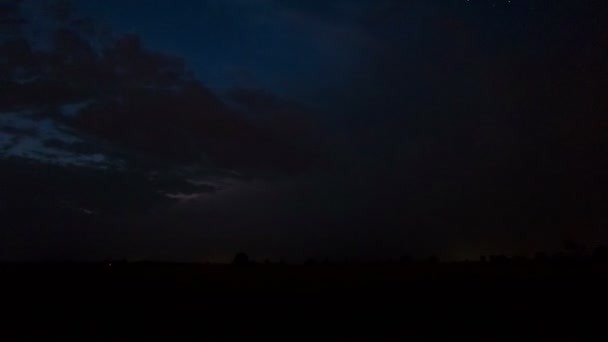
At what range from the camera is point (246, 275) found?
54031mm

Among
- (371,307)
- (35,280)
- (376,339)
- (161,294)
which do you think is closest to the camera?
(376,339)

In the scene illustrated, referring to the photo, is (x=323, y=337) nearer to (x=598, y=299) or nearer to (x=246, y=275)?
(x=598, y=299)

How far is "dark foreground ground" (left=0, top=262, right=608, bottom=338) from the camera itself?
102 ft

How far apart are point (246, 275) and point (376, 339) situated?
85.0 feet

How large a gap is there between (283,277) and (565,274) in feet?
58.0

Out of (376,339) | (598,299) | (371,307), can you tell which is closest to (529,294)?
(598,299)

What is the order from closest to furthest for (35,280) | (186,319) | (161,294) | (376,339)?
(376,339)
(186,319)
(161,294)
(35,280)

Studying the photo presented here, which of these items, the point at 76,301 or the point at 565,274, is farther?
the point at 565,274

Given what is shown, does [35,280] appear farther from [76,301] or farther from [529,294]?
[529,294]

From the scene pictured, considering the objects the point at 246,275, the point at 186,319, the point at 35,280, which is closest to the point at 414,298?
the point at 186,319

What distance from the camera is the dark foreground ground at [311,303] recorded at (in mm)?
31172

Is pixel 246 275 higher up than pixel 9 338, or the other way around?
pixel 246 275

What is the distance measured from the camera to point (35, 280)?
4791cm

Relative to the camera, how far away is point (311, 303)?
37469mm
